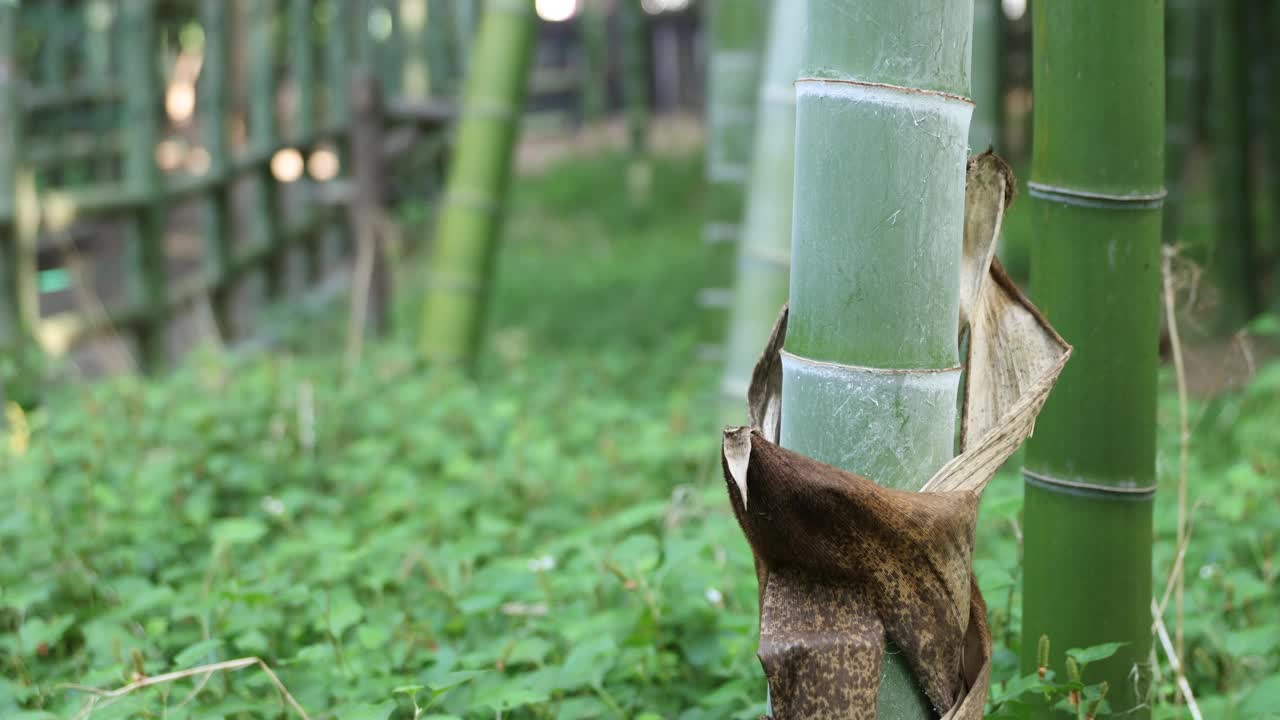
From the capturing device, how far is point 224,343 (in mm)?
5363

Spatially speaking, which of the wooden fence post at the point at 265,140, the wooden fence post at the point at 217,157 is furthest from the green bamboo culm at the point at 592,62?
the wooden fence post at the point at 217,157

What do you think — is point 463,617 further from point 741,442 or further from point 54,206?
point 54,206

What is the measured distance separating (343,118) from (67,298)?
1920mm

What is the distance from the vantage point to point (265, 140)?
19.5ft

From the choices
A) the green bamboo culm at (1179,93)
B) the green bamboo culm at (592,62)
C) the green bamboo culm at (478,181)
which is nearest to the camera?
the green bamboo culm at (478,181)

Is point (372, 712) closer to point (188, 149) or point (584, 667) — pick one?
point (584, 667)

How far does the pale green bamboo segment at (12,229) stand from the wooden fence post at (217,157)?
1576mm

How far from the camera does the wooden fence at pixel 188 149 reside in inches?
159

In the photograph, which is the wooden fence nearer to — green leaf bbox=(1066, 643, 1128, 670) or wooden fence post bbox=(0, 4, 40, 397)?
wooden fence post bbox=(0, 4, 40, 397)

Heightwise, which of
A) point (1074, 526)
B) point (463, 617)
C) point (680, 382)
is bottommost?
point (680, 382)

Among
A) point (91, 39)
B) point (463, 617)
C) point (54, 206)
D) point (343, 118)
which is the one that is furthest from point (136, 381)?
point (91, 39)

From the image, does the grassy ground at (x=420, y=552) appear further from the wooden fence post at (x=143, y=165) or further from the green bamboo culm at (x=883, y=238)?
the wooden fence post at (x=143, y=165)

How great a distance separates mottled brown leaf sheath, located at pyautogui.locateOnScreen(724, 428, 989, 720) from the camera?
0.89m

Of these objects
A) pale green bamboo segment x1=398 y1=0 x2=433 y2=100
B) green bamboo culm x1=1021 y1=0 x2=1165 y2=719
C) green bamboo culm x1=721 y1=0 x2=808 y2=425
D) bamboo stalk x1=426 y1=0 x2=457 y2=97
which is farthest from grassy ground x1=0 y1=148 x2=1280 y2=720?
bamboo stalk x1=426 y1=0 x2=457 y2=97
